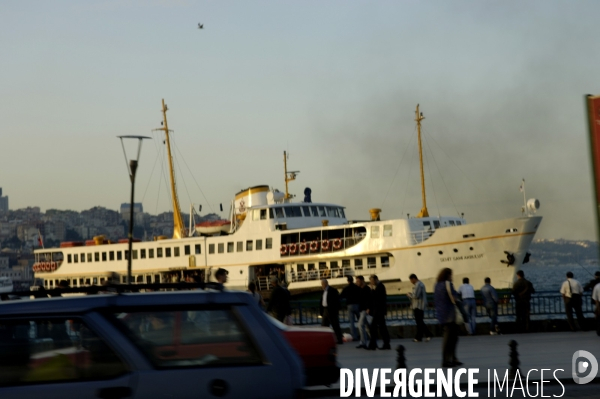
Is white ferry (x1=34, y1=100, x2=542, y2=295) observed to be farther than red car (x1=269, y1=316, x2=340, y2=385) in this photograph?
Yes

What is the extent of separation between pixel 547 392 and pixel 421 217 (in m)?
33.9

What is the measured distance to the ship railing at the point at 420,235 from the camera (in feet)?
144

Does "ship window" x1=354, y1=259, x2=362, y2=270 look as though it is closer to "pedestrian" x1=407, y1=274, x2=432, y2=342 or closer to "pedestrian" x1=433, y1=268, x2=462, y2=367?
"pedestrian" x1=407, y1=274, x2=432, y2=342

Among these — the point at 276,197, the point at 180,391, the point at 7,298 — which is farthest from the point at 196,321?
the point at 276,197

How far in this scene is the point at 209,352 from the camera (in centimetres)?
548

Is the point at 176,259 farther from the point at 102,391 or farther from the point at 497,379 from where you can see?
the point at 102,391

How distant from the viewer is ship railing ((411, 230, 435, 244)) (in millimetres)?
43938

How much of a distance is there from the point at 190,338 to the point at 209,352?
147 millimetres

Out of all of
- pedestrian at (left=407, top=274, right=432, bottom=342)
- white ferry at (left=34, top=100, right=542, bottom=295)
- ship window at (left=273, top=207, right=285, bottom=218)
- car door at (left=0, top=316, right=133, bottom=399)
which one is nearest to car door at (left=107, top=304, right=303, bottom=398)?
car door at (left=0, top=316, right=133, bottom=399)

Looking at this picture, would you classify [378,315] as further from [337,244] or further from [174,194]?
[174,194]

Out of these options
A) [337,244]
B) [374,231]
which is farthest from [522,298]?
[337,244]

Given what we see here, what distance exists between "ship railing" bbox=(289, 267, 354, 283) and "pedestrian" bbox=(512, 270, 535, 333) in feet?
77.0

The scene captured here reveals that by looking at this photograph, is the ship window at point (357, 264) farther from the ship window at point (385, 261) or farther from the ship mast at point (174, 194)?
the ship mast at point (174, 194)

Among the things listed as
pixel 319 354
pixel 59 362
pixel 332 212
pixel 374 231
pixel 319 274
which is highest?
pixel 332 212
